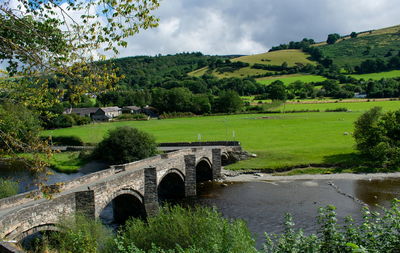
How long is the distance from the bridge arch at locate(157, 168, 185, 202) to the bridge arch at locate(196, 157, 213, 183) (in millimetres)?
7010

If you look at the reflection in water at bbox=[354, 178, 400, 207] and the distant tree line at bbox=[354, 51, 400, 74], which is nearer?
the reflection in water at bbox=[354, 178, 400, 207]

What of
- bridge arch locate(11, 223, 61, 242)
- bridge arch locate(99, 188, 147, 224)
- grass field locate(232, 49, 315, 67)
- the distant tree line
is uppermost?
grass field locate(232, 49, 315, 67)

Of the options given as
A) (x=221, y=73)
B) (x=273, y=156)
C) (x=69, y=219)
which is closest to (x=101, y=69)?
(x=69, y=219)

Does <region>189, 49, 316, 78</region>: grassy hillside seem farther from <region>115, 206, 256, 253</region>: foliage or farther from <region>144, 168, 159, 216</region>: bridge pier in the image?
<region>115, 206, 256, 253</region>: foliage

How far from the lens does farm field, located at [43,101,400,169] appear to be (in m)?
47.2

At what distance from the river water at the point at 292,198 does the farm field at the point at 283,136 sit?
25.6ft

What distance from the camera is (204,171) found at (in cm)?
4331

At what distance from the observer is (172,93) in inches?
4481

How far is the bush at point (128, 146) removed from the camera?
44.4 meters

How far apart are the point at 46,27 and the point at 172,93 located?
10526cm

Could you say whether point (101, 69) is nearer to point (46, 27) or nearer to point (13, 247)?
point (46, 27)

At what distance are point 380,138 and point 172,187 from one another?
26.0 m

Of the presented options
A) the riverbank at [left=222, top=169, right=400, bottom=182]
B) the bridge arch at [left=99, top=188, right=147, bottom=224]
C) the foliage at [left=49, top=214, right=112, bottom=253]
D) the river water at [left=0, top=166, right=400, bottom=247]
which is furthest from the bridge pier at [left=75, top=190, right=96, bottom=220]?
the riverbank at [left=222, top=169, right=400, bottom=182]

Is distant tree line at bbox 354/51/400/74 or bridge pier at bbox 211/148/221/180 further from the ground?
distant tree line at bbox 354/51/400/74
